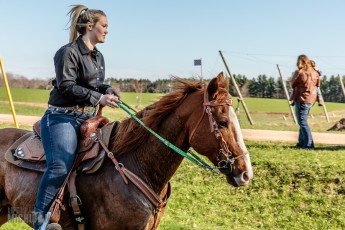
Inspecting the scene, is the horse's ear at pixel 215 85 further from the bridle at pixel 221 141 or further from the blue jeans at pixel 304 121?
the blue jeans at pixel 304 121

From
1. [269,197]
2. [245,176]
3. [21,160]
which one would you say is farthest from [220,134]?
[269,197]

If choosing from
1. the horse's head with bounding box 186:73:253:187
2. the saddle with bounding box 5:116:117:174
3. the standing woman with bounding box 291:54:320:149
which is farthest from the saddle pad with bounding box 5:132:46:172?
the standing woman with bounding box 291:54:320:149

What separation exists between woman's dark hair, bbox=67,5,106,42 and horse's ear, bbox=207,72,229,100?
4.56 feet

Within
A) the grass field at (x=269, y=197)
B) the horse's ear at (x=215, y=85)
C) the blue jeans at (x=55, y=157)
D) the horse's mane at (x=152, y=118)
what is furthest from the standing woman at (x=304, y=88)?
the blue jeans at (x=55, y=157)

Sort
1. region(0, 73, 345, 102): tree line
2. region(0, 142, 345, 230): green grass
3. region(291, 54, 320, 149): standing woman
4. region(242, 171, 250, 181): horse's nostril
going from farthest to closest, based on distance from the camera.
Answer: region(0, 73, 345, 102): tree line
region(291, 54, 320, 149): standing woman
region(0, 142, 345, 230): green grass
region(242, 171, 250, 181): horse's nostril

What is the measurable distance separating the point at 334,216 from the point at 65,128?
5900mm

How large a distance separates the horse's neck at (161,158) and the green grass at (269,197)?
3.35 m

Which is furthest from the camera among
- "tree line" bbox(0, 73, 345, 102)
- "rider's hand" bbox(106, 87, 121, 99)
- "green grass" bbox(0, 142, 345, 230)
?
"tree line" bbox(0, 73, 345, 102)

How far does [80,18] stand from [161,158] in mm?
1679

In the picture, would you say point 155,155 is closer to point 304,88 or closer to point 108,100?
point 108,100

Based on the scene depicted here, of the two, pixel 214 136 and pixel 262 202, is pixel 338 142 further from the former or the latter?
pixel 214 136

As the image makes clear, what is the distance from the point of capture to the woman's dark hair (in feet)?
13.8

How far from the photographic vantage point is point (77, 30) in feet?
14.1

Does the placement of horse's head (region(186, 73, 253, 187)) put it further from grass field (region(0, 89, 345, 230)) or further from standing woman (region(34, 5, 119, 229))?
grass field (region(0, 89, 345, 230))
